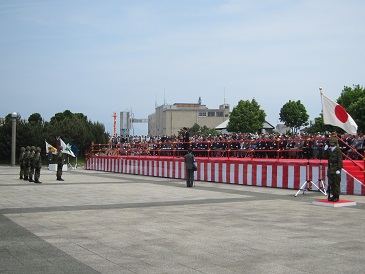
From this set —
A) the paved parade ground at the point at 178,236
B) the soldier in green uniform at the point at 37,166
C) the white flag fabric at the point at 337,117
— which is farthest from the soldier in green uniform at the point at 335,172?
the soldier in green uniform at the point at 37,166

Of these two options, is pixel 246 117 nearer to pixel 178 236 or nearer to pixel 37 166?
pixel 37 166

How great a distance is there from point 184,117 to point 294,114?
73.4 metres

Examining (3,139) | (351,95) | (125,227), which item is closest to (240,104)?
(351,95)

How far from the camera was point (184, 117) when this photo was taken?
540ft

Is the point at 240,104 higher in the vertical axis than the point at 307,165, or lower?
higher

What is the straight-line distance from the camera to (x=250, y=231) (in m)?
10.1

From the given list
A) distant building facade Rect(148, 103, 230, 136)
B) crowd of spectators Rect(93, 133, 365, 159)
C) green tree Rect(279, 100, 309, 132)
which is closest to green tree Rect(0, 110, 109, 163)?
crowd of spectators Rect(93, 133, 365, 159)

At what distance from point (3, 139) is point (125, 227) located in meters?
44.6

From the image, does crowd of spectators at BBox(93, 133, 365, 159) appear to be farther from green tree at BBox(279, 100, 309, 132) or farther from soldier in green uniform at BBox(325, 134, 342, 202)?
green tree at BBox(279, 100, 309, 132)

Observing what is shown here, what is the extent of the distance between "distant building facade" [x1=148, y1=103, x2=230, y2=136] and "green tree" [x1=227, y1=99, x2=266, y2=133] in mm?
53929

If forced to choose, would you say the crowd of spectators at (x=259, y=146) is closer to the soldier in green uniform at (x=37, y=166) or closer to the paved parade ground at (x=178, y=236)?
the paved parade ground at (x=178, y=236)

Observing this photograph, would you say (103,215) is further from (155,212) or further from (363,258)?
(363,258)

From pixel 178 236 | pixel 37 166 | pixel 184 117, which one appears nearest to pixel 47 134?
pixel 37 166

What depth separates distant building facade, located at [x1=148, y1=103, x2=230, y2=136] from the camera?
163m
